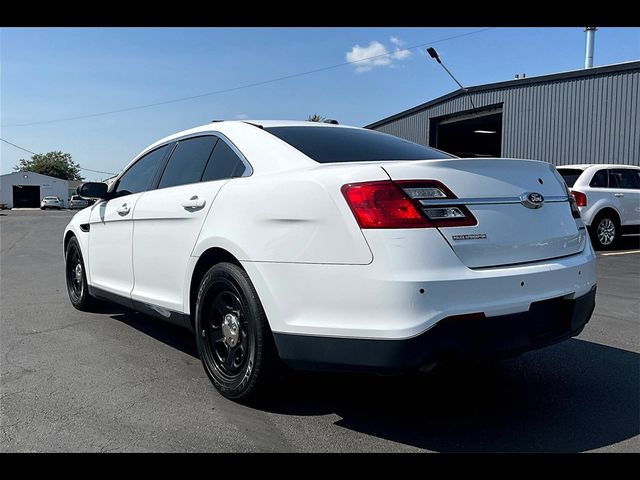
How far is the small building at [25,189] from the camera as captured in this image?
2758 inches

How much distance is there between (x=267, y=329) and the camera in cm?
288

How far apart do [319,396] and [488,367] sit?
126 cm

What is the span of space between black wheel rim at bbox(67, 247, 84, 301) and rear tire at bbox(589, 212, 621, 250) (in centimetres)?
954

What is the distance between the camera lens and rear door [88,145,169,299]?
14.4 ft

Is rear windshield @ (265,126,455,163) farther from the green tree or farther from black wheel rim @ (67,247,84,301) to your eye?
the green tree

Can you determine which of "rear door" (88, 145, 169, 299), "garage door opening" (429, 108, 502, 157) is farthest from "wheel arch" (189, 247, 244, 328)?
"garage door opening" (429, 108, 502, 157)

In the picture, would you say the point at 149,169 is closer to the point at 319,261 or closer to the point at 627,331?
the point at 319,261

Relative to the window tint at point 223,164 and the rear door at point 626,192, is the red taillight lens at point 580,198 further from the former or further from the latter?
the window tint at point 223,164

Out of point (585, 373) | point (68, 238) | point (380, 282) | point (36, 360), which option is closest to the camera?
point (380, 282)

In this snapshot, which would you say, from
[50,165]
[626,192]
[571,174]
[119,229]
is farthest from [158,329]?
[50,165]

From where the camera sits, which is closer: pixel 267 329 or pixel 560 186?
pixel 267 329

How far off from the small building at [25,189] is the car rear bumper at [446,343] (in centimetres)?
7478

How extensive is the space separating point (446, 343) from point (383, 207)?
0.67 m
